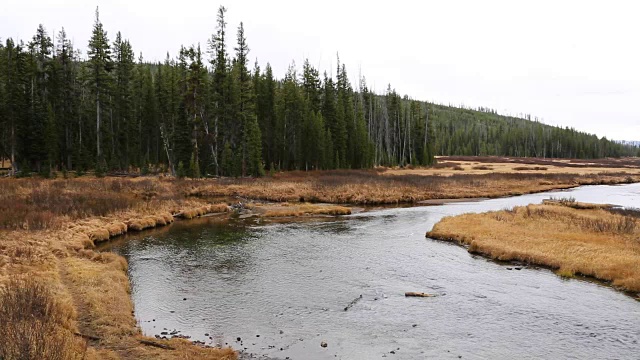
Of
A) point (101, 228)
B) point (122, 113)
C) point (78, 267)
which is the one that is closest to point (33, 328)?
point (78, 267)

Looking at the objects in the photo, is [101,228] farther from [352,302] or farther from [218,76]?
[218,76]

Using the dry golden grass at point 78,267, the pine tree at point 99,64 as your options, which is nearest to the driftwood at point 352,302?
the dry golden grass at point 78,267

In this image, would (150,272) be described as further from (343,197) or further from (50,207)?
(343,197)

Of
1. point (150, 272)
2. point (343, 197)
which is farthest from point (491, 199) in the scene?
point (150, 272)

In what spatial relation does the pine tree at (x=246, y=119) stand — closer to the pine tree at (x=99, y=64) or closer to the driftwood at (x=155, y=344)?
the pine tree at (x=99, y=64)

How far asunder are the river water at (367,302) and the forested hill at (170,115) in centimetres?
3547

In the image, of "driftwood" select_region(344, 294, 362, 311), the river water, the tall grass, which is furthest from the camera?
"driftwood" select_region(344, 294, 362, 311)

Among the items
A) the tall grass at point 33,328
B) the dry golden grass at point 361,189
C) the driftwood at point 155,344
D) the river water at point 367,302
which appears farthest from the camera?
Result: the dry golden grass at point 361,189

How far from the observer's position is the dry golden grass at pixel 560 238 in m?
19.9

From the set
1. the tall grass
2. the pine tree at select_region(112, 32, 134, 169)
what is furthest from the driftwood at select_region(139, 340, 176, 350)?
the pine tree at select_region(112, 32, 134, 169)

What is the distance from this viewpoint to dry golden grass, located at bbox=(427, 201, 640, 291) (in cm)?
1992

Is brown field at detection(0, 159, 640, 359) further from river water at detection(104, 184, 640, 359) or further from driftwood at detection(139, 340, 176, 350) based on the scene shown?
river water at detection(104, 184, 640, 359)

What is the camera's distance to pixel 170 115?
3014 inches

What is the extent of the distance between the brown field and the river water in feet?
4.49
